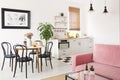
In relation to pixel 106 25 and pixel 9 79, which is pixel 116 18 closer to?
pixel 106 25

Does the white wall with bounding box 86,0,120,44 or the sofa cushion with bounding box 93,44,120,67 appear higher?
the white wall with bounding box 86,0,120,44

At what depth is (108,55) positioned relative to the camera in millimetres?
3143

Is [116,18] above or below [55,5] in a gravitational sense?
below

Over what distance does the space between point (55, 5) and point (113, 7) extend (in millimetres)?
2689

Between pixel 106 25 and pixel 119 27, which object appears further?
pixel 106 25

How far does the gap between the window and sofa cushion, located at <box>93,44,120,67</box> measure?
4.10 meters

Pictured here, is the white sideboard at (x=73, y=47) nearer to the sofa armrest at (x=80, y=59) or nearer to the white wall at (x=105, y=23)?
the white wall at (x=105, y=23)

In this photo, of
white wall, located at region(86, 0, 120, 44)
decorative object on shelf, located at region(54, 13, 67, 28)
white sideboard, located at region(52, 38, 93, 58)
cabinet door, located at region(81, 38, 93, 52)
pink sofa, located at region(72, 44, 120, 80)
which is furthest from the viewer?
cabinet door, located at region(81, 38, 93, 52)

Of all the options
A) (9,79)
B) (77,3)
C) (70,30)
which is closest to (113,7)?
(77,3)

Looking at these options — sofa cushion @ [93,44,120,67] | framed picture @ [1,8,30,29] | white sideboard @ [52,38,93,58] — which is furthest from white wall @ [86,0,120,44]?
framed picture @ [1,8,30,29]

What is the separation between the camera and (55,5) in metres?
6.31

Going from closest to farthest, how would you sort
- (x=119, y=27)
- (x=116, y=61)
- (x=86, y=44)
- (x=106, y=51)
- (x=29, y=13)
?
(x=116, y=61), (x=106, y=51), (x=29, y=13), (x=119, y=27), (x=86, y=44)

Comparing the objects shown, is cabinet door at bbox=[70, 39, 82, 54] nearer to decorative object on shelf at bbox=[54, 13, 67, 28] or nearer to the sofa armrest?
decorative object on shelf at bbox=[54, 13, 67, 28]

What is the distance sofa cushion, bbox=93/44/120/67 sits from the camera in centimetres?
301
